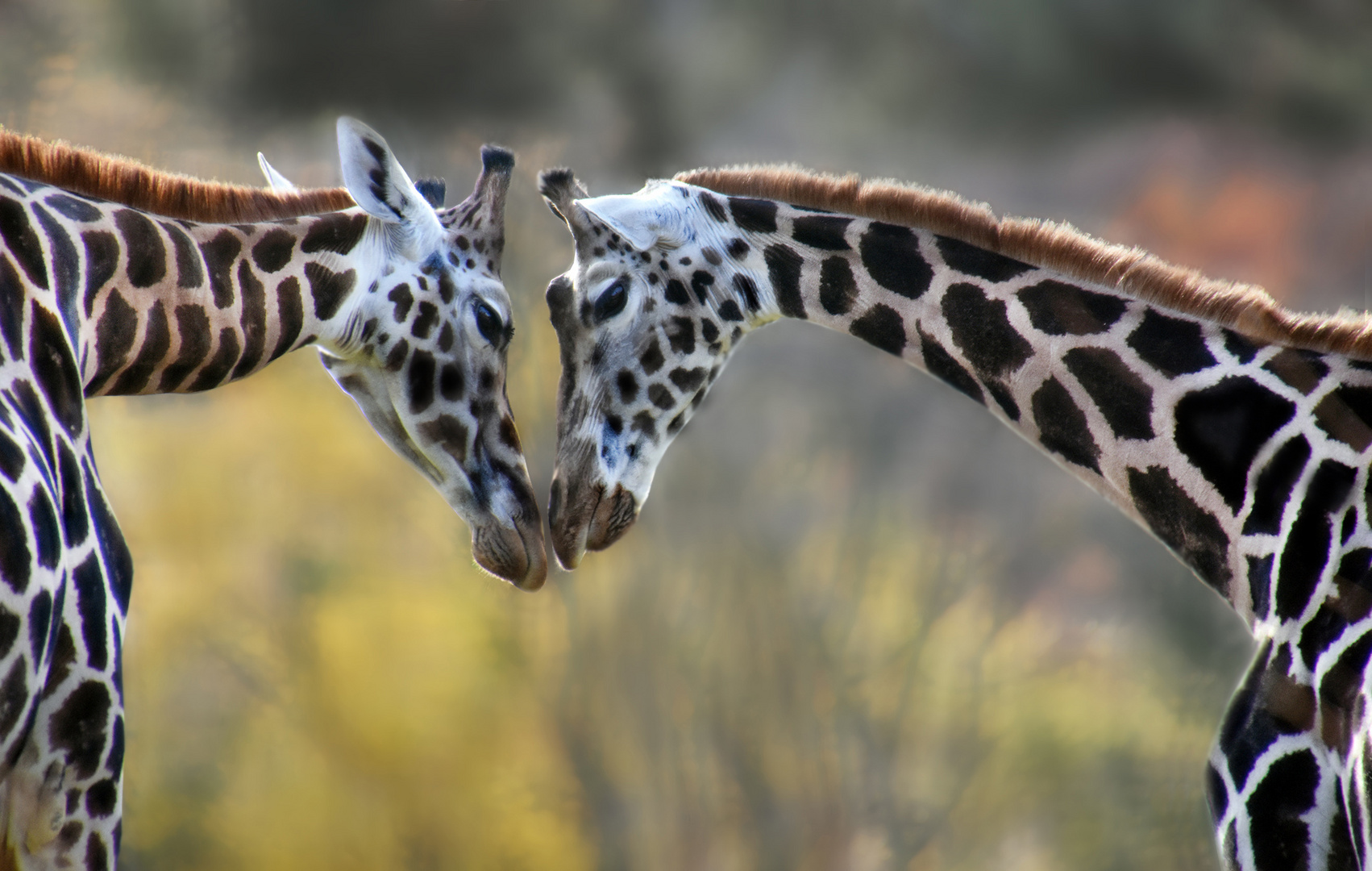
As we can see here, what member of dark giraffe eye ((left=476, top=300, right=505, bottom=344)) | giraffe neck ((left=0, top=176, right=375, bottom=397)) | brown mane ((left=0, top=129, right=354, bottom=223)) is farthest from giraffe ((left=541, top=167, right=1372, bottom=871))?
brown mane ((left=0, top=129, right=354, bottom=223))

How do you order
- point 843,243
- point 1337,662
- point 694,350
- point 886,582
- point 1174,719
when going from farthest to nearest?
point 886,582
point 1174,719
point 694,350
point 843,243
point 1337,662

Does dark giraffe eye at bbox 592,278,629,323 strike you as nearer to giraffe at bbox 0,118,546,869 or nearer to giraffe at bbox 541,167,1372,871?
giraffe at bbox 541,167,1372,871

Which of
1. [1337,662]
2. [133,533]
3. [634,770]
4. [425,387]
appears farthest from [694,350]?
[133,533]

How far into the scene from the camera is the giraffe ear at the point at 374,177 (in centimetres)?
226

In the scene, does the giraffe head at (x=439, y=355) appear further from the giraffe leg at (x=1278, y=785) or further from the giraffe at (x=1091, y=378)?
the giraffe leg at (x=1278, y=785)

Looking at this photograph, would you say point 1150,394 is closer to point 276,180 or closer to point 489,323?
point 489,323

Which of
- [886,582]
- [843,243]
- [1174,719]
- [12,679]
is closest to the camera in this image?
[12,679]

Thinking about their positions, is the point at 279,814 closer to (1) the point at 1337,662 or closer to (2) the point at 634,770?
(2) the point at 634,770

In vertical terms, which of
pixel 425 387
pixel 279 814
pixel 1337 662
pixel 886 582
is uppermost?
pixel 886 582

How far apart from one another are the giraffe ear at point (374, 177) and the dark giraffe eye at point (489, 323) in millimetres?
255

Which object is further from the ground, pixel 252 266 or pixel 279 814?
pixel 252 266

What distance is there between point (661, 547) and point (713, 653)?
0.81 m

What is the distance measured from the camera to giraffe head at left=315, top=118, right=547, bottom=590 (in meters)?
2.40

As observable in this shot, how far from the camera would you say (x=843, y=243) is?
2.18 m
